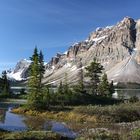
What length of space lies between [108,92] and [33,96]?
167 ft

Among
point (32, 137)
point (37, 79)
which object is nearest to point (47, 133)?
point (32, 137)

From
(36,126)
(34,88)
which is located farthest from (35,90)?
(36,126)

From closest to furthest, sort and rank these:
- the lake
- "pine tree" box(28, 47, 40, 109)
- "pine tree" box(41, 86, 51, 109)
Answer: the lake < "pine tree" box(28, 47, 40, 109) < "pine tree" box(41, 86, 51, 109)

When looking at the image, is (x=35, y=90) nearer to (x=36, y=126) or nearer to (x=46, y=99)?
(x=46, y=99)

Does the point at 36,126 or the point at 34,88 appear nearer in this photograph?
the point at 36,126

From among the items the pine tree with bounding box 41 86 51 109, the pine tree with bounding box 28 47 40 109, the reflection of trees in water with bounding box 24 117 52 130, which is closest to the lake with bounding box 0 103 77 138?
the reflection of trees in water with bounding box 24 117 52 130

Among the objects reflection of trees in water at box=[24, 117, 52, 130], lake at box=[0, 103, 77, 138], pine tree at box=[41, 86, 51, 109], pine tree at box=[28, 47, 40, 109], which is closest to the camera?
lake at box=[0, 103, 77, 138]

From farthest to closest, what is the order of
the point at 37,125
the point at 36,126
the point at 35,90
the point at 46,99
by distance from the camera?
the point at 46,99 → the point at 35,90 → the point at 37,125 → the point at 36,126

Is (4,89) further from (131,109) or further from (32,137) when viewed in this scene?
(32,137)

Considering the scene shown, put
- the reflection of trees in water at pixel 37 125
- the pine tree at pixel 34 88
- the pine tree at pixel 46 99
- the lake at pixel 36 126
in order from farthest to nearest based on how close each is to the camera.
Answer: the pine tree at pixel 46 99 < the pine tree at pixel 34 88 < the reflection of trees in water at pixel 37 125 < the lake at pixel 36 126

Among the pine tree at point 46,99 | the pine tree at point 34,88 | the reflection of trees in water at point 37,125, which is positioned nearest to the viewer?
the reflection of trees in water at point 37,125

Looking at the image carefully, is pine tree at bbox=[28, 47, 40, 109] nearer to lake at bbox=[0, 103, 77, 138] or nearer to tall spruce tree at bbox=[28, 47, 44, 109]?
tall spruce tree at bbox=[28, 47, 44, 109]

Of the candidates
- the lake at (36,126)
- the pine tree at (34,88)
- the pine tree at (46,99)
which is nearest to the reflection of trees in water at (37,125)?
the lake at (36,126)

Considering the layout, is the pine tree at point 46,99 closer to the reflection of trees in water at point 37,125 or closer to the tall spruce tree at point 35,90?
the tall spruce tree at point 35,90
